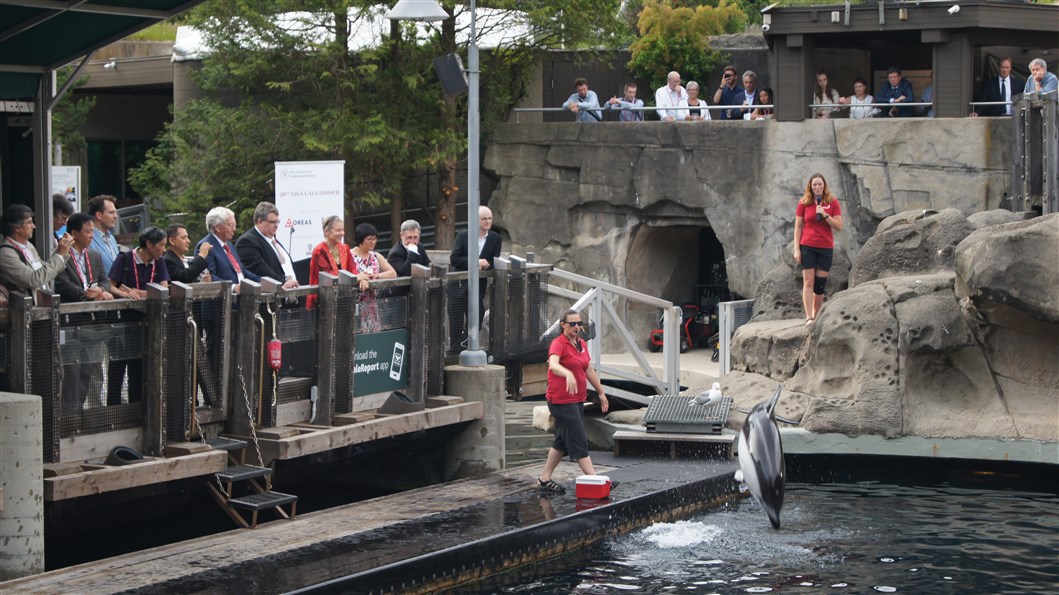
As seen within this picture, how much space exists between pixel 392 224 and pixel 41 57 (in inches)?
524

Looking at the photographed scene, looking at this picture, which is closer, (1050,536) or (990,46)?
(1050,536)

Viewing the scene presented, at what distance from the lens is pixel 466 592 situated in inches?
434

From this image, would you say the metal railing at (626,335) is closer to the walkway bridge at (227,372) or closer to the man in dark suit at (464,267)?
the man in dark suit at (464,267)

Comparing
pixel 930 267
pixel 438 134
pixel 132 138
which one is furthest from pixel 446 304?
pixel 132 138

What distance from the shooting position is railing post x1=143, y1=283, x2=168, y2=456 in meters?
11.2

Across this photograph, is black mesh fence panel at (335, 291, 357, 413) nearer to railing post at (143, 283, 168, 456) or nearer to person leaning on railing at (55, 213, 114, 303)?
railing post at (143, 283, 168, 456)

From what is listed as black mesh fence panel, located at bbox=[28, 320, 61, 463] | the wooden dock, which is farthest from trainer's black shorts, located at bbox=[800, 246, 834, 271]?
black mesh fence panel, located at bbox=[28, 320, 61, 463]

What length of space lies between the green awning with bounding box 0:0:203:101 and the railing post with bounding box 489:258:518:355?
14.2 ft

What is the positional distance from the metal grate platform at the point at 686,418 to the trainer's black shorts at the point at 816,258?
2.49 m

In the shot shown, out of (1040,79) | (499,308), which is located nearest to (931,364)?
(499,308)

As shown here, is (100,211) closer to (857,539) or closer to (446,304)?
(446,304)

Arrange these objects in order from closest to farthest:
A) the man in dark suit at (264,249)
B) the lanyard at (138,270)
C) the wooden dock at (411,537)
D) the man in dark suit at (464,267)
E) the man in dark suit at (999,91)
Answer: the wooden dock at (411,537) → the lanyard at (138,270) → the man in dark suit at (264,249) → the man in dark suit at (464,267) → the man in dark suit at (999,91)

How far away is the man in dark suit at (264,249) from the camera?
12992mm

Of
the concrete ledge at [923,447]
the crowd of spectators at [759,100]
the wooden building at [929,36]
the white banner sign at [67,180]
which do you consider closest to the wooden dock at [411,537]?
the concrete ledge at [923,447]
